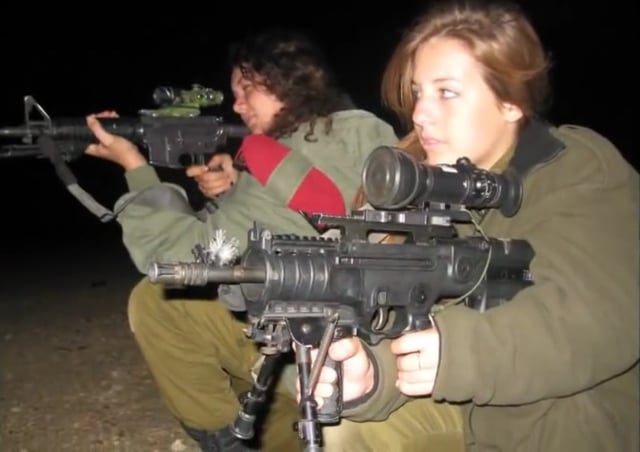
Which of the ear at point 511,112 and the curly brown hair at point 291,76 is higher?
the ear at point 511,112

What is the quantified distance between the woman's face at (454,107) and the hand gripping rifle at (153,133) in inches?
67.7

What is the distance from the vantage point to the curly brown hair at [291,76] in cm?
331

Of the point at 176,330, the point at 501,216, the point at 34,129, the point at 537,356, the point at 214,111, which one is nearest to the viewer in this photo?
the point at 537,356

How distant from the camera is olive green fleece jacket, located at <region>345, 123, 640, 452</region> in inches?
76.8

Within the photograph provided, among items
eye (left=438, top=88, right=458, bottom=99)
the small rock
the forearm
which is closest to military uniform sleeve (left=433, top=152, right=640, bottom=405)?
the forearm

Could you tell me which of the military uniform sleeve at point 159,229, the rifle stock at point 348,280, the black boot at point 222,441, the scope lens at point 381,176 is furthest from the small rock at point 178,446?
the scope lens at point 381,176

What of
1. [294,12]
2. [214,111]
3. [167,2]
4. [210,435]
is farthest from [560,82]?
[210,435]

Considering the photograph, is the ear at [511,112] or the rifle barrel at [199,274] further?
the ear at [511,112]

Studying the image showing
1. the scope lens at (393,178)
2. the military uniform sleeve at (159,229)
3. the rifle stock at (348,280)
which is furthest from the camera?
the military uniform sleeve at (159,229)

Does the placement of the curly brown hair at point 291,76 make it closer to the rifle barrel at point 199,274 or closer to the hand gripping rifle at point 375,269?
the hand gripping rifle at point 375,269

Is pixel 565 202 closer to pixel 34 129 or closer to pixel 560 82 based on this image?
pixel 34 129

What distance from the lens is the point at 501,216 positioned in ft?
7.41

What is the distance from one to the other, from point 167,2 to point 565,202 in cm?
2305

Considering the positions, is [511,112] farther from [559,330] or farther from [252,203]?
[252,203]
